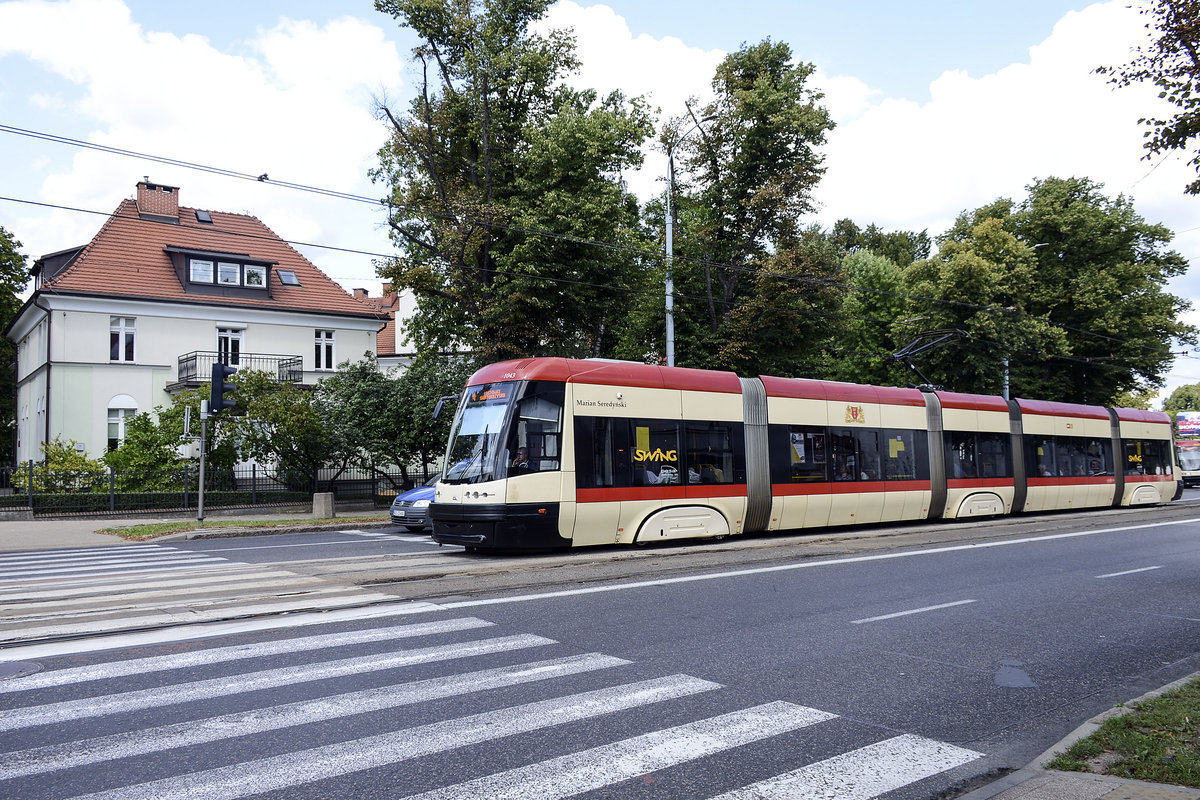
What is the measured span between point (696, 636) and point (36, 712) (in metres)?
5.14

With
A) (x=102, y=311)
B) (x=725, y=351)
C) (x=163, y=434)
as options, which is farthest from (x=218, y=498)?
(x=725, y=351)

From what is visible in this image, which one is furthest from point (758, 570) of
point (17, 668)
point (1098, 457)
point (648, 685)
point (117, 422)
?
point (117, 422)

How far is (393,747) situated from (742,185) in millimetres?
28925

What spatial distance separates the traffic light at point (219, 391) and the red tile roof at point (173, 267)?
46.6 feet

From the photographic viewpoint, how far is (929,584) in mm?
11086

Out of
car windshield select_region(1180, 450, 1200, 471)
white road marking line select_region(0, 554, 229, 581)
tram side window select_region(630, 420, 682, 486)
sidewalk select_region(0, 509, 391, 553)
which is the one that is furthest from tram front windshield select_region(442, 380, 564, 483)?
car windshield select_region(1180, 450, 1200, 471)

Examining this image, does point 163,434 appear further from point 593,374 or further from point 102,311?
point 593,374

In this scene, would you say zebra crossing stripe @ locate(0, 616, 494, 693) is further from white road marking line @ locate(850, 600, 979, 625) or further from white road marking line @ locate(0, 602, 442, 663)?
white road marking line @ locate(850, 600, 979, 625)

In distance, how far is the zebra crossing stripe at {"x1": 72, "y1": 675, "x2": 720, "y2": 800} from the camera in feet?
13.6

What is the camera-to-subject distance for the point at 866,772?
4.45 metres

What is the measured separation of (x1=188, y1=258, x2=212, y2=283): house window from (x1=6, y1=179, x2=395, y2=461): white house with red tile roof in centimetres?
6

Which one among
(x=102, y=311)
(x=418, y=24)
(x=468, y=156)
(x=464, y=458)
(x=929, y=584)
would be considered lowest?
(x=929, y=584)

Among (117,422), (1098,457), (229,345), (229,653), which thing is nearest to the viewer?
(229,653)

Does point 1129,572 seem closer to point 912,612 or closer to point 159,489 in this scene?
point 912,612
